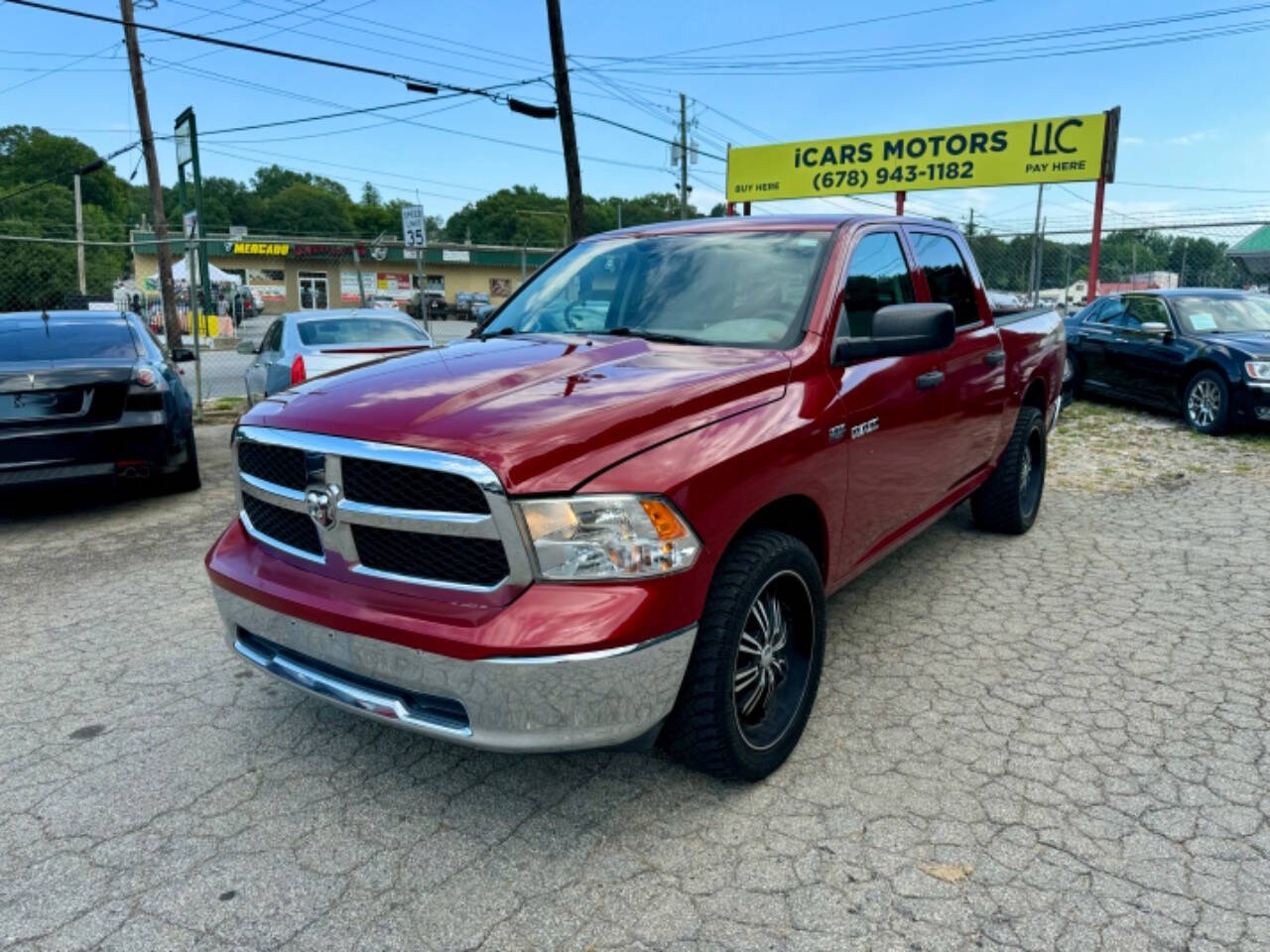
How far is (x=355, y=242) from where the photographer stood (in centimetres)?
1508

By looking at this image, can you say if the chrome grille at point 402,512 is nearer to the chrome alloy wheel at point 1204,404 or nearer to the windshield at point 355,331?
the windshield at point 355,331

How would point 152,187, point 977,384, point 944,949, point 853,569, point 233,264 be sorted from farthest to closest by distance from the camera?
point 233,264 < point 152,187 < point 977,384 < point 853,569 < point 944,949

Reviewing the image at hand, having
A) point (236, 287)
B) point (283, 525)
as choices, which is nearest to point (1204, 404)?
point (283, 525)

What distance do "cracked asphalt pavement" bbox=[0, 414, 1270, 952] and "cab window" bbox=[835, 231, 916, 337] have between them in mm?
Result: 1454

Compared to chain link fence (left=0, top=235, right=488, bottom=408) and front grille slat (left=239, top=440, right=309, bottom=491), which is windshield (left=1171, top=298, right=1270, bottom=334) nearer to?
front grille slat (left=239, top=440, right=309, bottom=491)

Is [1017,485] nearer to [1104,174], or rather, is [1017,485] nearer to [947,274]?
[947,274]

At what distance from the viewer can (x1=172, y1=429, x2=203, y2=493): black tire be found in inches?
258

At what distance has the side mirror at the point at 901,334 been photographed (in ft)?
10.1

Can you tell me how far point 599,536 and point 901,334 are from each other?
1.49 metres

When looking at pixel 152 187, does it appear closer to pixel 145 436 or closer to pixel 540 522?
pixel 145 436

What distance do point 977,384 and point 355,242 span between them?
42.7ft

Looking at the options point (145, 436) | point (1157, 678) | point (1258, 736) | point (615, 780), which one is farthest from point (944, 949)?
point (145, 436)

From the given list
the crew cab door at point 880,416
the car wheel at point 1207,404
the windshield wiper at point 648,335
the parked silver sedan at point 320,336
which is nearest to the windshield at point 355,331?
the parked silver sedan at point 320,336

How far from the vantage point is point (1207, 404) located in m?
9.48
